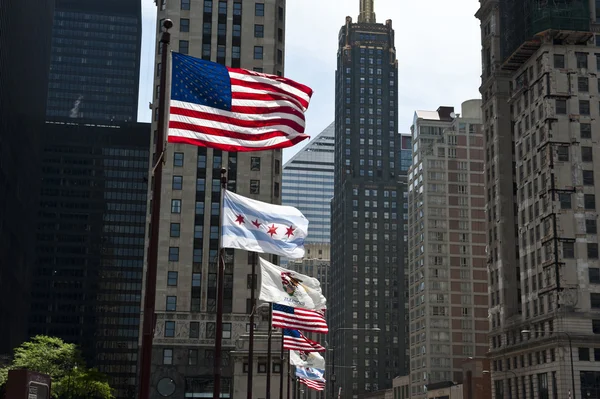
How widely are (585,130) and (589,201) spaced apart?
1042 centimetres

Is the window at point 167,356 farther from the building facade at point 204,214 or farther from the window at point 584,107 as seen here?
the window at point 584,107

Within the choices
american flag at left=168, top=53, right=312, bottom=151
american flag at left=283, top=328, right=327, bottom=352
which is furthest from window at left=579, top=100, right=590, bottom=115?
american flag at left=168, top=53, right=312, bottom=151

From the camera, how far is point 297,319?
5481 cm

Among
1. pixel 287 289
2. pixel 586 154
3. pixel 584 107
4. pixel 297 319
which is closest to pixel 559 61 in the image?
pixel 584 107

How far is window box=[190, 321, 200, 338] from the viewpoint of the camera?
111 meters

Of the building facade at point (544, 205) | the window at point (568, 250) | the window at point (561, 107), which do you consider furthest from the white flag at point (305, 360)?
the window at point (561, 107)

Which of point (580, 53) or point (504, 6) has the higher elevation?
point (504, 6)

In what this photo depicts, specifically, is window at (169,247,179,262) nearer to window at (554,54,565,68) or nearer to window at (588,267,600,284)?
window at (588,267,600,284)

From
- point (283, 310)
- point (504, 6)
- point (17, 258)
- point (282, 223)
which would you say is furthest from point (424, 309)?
point (282, 223)

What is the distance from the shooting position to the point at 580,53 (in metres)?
130

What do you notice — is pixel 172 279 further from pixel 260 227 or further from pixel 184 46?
pixel 260 227

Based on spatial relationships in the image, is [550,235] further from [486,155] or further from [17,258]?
[17,258]

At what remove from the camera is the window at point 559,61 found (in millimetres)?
130125

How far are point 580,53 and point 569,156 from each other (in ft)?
51.8
